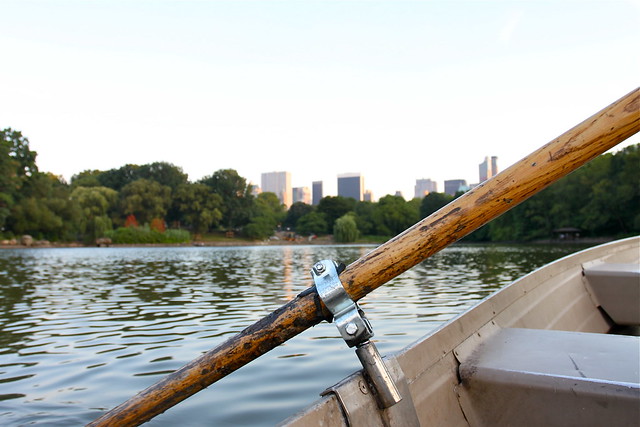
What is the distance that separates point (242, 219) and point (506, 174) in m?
86.2

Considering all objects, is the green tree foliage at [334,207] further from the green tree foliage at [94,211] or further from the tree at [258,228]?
the green tree foliage at [94,211]

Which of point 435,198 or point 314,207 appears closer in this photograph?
point 435,198

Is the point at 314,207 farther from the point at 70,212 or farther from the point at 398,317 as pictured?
the point at 398,317

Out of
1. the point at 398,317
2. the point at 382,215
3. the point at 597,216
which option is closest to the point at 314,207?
the point at 382,215

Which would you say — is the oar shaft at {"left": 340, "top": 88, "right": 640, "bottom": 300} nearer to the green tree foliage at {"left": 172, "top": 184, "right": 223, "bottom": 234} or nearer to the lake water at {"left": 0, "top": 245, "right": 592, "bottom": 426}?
the lake water at {"left": 0, "top": 245, "right": 592, "bottom": 426}

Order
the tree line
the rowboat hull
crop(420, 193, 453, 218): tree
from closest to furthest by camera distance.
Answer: the rowboat hull
the tree line
crop(420, 193, 453, 218): tree

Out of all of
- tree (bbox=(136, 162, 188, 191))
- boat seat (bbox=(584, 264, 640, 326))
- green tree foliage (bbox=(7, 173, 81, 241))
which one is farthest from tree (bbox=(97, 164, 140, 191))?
boat seat (bbox=(584, 264, 640, 326))

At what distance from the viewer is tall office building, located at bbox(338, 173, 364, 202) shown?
5807 inches

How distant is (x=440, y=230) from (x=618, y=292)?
3.14 meters

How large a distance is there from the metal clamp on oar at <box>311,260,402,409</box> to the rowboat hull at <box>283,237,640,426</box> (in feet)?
Answer: 0.17

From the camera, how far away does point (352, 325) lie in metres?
1.22

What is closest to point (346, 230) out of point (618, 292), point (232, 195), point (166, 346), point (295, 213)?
point (232, 195)

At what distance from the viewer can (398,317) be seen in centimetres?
627

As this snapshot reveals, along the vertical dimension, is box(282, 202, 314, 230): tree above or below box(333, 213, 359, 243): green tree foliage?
above
